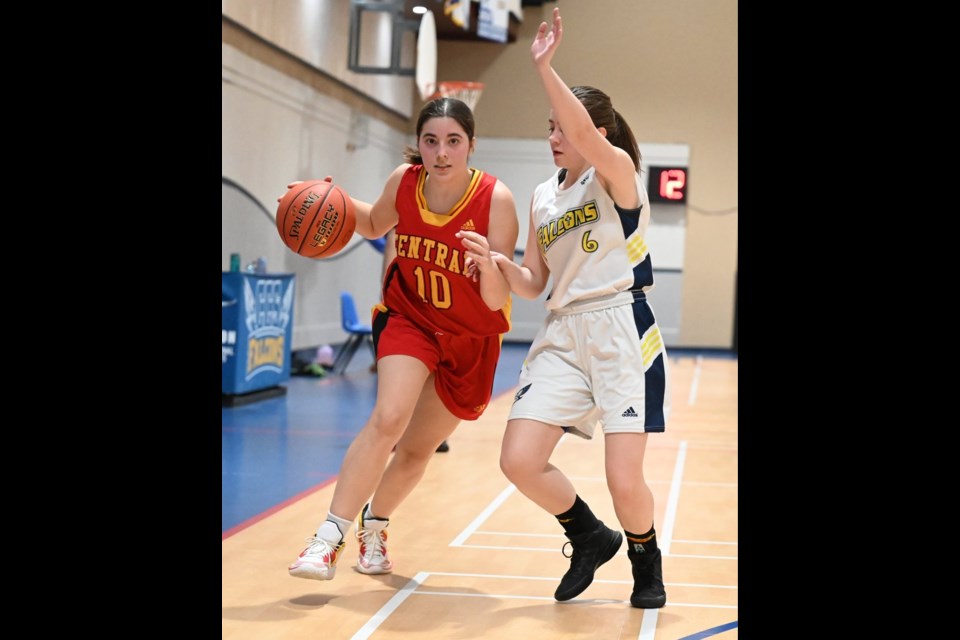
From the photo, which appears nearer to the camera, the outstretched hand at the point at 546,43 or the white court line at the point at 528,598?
the outstretched hand at the point at 546,43

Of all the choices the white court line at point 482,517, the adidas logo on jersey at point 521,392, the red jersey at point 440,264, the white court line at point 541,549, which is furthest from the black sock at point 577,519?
the white court line at point 482,517

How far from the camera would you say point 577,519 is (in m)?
3.43

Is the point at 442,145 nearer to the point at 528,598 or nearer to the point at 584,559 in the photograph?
the point at 584,559

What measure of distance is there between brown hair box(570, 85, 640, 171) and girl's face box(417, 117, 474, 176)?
40 centimetres

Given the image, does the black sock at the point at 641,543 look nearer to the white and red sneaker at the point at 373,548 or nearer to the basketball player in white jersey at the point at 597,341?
the basketball player in white jersey at the point at 597,341

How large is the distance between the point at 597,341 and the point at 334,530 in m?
1.01

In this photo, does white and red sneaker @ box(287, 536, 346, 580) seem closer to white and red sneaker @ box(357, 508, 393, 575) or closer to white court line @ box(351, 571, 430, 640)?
white court line @ box(351, 571, 430, 640)

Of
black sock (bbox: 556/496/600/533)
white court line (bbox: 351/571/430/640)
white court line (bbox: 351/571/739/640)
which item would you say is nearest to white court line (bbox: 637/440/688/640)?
white court line (bbox: 351/571/739/640)

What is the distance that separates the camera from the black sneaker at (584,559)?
3.46 m

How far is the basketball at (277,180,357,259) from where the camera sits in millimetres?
3568
